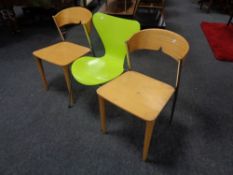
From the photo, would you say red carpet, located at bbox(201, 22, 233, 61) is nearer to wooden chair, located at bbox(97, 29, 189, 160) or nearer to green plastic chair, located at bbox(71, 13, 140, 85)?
wooden chair, located at bbox(97, 29, 189, 160)

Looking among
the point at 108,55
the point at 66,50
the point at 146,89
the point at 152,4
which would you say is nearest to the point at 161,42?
the point at 146,89

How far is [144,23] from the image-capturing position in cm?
321

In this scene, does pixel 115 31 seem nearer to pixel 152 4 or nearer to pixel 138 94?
pixel 138 94

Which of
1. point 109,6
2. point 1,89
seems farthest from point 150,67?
point 1,89

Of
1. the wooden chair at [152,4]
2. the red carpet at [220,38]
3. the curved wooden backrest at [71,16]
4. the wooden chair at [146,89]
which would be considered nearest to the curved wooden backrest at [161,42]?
the wooden chair at [146,89]

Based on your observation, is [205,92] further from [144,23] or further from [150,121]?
[144,23]

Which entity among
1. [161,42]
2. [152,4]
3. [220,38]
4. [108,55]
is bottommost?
[220,38]

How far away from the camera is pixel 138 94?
3.80 ft

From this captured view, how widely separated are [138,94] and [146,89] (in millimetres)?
85

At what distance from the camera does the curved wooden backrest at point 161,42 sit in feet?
3.96

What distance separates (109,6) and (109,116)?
6.58ft

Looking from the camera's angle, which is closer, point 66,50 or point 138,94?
point 138,94

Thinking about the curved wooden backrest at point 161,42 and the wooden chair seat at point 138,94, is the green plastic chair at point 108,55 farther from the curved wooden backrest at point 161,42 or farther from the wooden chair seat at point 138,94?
the wooden chair seat at point 138,94

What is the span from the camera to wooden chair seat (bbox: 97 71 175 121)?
40.7 inches
